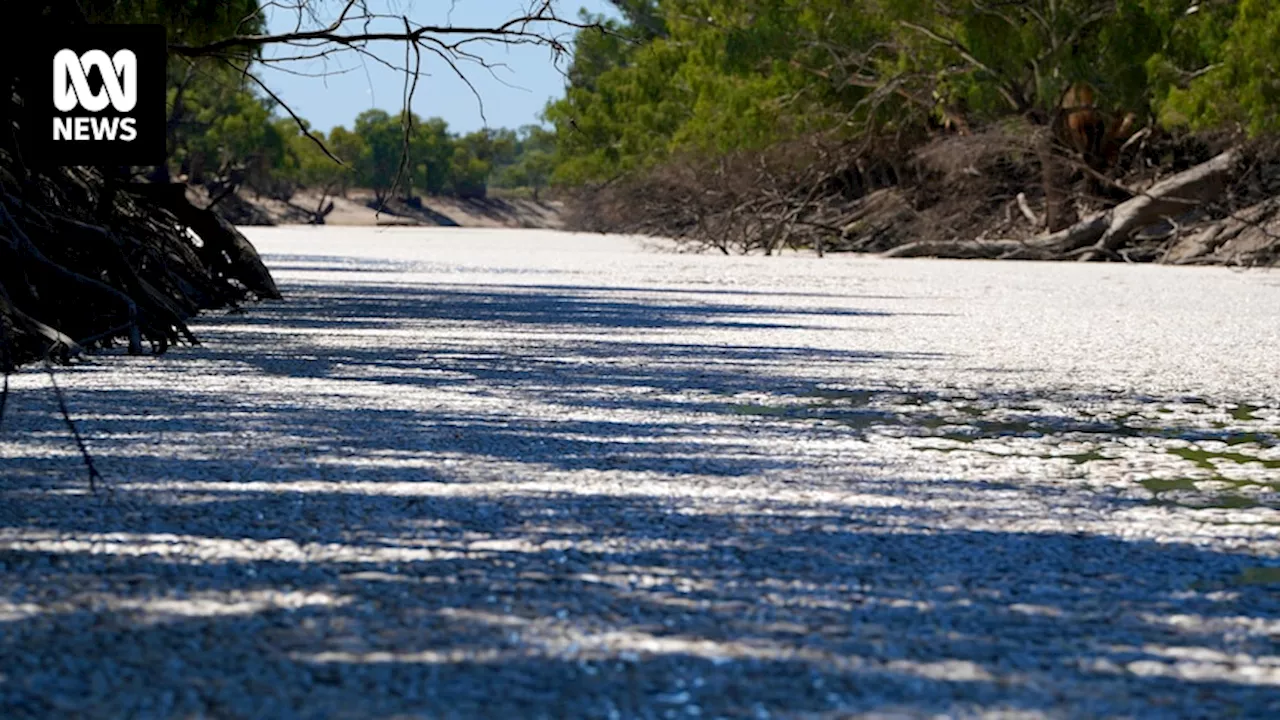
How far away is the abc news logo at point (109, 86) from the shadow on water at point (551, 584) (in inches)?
92.6

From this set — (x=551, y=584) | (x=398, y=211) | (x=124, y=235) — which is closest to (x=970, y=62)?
(x=124, y=235)

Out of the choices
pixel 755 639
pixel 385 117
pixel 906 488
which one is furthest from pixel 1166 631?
pixel 385 117

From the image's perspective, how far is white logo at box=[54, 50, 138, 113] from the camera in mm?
9500

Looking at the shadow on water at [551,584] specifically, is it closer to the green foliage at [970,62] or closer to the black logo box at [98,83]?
the black logo box at [98,83]

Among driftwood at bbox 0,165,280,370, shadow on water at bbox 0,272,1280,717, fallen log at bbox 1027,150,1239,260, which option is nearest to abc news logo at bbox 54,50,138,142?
driftwood at bbox 0,165,280,370

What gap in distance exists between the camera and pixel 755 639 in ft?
12.1

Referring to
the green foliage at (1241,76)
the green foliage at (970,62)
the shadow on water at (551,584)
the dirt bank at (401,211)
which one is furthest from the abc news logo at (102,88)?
the dirt bank at (401,211)

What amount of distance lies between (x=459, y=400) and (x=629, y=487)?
2591mm

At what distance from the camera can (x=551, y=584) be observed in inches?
165

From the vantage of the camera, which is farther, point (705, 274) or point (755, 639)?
point (705, 274)

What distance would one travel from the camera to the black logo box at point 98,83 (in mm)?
9500

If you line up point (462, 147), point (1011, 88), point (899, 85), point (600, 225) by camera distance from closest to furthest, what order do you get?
point (1011, 88), point (899, 85), point (600, 225), point (462, 147)

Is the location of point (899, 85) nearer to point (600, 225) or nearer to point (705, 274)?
point (705, 274)

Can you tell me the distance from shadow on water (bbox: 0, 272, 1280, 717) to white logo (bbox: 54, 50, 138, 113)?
239 centimetres
